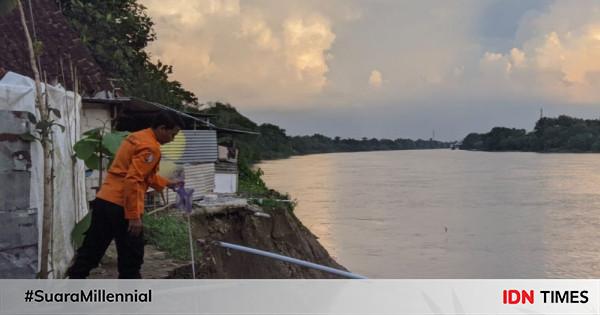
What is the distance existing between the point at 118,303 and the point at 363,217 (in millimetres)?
25108

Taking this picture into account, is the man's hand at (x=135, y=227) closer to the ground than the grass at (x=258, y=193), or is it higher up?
higher up

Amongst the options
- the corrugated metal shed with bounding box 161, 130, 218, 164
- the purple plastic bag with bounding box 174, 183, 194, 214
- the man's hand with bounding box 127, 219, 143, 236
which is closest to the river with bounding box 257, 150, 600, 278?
the corrugated metal shed with bounding box 161, 130, 218, 164

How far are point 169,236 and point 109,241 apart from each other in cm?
305

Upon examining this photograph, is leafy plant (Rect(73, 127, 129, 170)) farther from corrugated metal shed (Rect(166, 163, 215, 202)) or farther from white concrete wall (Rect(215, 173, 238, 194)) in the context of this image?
white concrete wall (Rect(215, 173, 238, 194))

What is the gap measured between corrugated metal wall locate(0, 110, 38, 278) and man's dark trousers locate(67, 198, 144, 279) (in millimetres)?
339

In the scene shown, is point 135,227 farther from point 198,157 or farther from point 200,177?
Result: point 200,177

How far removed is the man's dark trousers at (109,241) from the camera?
390 centimetres

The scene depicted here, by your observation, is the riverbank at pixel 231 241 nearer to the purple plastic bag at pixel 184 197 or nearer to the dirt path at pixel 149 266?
the dirt path at pixel 149 266

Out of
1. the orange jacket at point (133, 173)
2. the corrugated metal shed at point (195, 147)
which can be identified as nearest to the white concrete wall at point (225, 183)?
the corrugated metal shed at point (195, 147)

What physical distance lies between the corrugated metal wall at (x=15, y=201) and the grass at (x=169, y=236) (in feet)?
7.57

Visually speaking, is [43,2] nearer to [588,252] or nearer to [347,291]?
[347,291]

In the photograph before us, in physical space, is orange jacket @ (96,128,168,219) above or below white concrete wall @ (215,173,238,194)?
above

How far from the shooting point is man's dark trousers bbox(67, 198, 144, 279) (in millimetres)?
3896

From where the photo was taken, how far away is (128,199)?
376 cm
